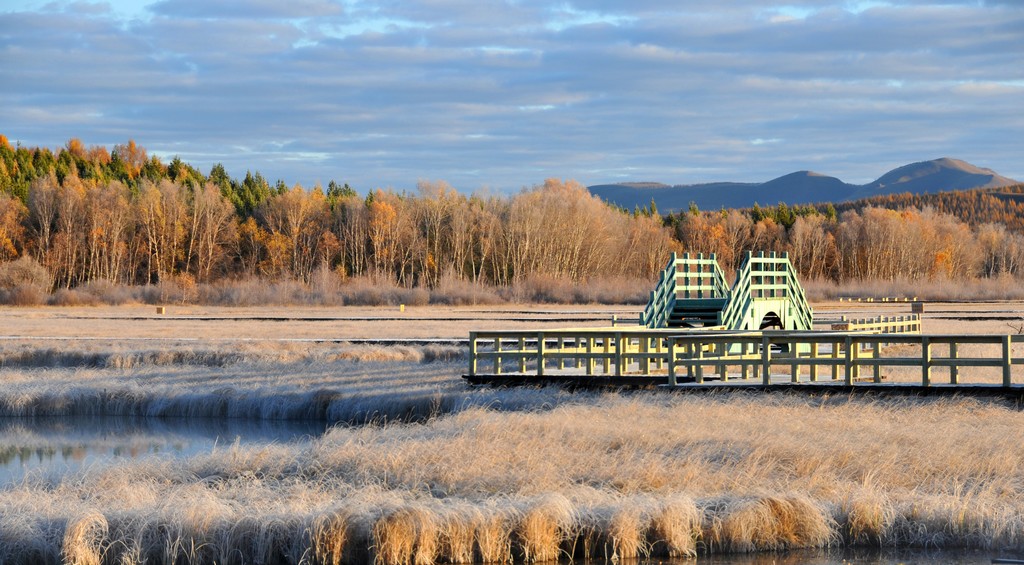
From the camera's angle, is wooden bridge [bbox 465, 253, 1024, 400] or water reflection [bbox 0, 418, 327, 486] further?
wooden bridge [bbox 465, 253, 1024, 400]

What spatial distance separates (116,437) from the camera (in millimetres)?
25984

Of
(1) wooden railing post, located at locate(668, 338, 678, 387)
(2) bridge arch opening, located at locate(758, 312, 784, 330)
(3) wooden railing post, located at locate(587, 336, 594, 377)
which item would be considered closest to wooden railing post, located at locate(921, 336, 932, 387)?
(1) wooden railing post, located at locate(668, 338, 678, 387)

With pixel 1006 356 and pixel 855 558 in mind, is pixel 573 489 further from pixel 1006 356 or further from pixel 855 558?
pixel 1006 356

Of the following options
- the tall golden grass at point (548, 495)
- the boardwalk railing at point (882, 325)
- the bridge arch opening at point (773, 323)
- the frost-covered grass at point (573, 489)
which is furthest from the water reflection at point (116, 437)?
the boardwalk railing at point (882, 325)

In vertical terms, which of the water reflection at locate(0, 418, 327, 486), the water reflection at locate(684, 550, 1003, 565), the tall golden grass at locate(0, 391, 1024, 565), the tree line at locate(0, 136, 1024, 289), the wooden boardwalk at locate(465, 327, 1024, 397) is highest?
the tree line at locate(0, 136, 1024, 289)

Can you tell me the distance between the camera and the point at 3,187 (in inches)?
Answer: 5502

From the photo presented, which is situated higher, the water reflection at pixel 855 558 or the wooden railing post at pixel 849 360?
the wooden railing post at pixel 849 360

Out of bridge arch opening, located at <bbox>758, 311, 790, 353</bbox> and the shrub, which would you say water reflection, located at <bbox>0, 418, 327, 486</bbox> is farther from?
the shrub

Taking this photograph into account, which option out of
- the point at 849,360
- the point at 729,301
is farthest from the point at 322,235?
the point at 849,360

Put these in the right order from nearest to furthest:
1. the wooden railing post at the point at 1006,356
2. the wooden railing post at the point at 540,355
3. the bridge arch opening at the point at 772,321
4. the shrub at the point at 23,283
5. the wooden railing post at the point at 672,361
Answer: the wooden railing post at the point at 1006,356 → the wooden railing post at the point at 672,361 → the wooden railing post at the point at 540,355 → the bridge arch opening at the point at 772,321 → the shrub at the point at 23,283

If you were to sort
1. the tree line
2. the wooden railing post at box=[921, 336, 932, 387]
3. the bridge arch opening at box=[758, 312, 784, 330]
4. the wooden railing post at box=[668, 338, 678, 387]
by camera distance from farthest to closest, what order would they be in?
1. the tree line
2. the bridge arch opening at box=[758, 312, 784, 330]
3. the wooden railing post at box=[668, 338, 678, 387]
4. the wooden railing post at box=[921, 336, 932, 387]

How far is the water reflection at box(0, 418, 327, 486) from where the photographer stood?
22.6 metres

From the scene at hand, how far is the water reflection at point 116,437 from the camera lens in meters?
22.6

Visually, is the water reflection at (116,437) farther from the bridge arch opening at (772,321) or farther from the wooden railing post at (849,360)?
the bridge arch opening at (772,321)
